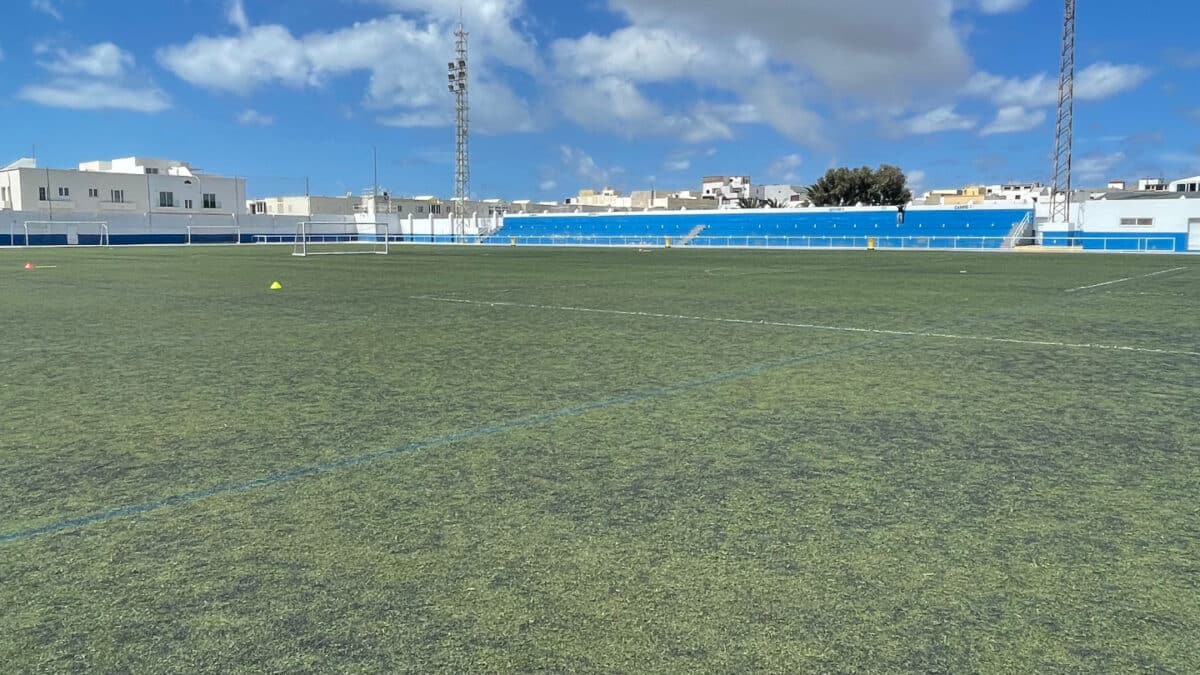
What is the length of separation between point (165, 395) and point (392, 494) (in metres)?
3.03

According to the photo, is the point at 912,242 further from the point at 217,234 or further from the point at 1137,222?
the point at 217,234

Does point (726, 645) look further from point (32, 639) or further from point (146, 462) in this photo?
point (146, 462)

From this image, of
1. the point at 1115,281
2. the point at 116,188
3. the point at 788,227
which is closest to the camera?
the point at 1115,281

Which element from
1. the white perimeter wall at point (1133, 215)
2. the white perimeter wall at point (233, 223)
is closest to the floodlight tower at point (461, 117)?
the white perimeter wall at point (233, 223)

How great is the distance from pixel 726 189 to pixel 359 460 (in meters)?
135

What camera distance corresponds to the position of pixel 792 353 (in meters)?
7.81

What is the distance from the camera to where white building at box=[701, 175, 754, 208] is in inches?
4738

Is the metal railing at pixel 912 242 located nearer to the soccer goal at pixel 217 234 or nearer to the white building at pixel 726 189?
the soccer goal at pixel 217 234

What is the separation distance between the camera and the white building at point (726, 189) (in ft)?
395

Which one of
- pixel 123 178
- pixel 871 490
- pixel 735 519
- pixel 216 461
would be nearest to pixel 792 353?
pixel 871 490

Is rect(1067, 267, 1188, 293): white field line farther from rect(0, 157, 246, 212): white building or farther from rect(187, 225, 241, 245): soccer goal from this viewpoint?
rect(0, 157, 246, 212): white building

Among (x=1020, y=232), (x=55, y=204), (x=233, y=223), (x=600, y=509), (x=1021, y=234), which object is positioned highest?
(x=55, y=204)

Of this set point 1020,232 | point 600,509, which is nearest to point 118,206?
point 1020,232

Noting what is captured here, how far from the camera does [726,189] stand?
13525 centimetres
